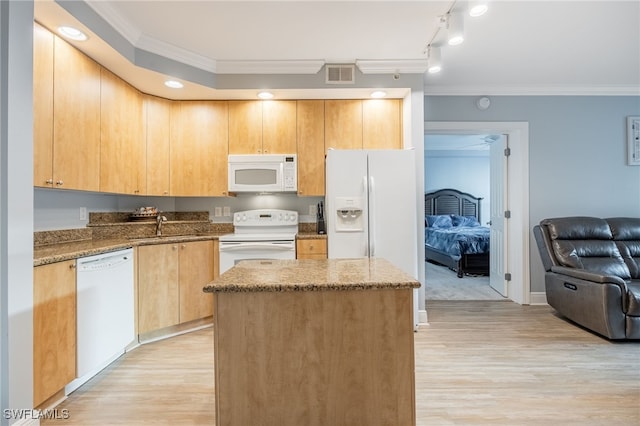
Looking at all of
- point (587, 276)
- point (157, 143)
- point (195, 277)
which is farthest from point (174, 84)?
point (587, 276)

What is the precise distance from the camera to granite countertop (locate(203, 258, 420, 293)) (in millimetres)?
1342

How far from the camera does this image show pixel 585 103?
156 inches

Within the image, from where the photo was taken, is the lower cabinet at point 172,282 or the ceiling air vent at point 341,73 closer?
the lower cabinet at point 172,282

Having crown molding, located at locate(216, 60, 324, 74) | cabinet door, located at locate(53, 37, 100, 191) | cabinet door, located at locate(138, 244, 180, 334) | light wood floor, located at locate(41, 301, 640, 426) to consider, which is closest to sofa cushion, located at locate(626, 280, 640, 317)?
light wood floor, located at locate(41, 301, 640, 426)

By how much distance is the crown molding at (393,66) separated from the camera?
318 cm

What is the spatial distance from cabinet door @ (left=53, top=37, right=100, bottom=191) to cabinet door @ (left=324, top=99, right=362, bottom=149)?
2121mm

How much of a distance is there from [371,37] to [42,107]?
8.12 feet

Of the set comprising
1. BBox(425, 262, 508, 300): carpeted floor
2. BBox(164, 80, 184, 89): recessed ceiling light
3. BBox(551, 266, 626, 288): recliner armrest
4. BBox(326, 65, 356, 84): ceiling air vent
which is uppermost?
BBox(326, 65, 356, 84): ceiling air vent

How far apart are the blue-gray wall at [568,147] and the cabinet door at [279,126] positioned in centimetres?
170

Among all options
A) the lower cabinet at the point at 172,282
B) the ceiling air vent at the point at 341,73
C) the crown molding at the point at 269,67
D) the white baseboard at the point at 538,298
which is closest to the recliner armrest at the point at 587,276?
the white baseboard at the point at 538,298

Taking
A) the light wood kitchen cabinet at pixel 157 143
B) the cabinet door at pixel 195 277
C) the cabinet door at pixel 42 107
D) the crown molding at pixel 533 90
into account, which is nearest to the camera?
the cabinet door at pixel 42 107

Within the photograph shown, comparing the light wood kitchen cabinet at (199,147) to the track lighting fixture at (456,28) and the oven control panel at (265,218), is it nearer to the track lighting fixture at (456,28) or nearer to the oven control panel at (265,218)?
the oven control panel at (265,218)

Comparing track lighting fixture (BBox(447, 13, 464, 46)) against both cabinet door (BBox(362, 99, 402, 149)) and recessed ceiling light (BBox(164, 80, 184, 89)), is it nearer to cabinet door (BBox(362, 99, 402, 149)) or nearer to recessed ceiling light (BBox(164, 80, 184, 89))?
cabinet door (BBox(362, 99, 402, 149))

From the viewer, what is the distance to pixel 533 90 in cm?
392
